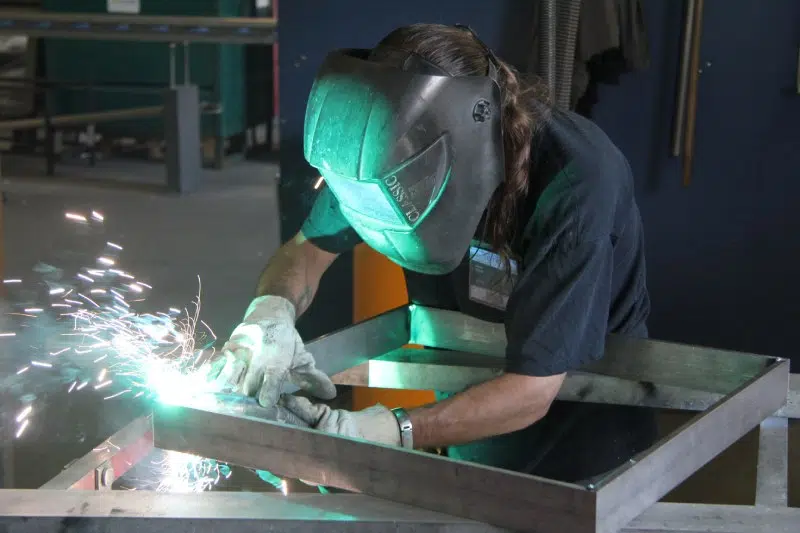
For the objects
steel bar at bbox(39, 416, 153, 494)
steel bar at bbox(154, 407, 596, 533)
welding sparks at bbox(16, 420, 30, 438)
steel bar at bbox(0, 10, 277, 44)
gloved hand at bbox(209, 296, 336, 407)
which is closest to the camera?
steel bar at bbox(154, 407, 596, 533)

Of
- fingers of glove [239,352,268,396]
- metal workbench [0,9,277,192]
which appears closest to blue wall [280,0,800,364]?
fingers of glove [239,352,268,396]

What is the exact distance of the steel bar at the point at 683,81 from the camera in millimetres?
3367

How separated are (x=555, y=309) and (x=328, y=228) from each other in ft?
2.44

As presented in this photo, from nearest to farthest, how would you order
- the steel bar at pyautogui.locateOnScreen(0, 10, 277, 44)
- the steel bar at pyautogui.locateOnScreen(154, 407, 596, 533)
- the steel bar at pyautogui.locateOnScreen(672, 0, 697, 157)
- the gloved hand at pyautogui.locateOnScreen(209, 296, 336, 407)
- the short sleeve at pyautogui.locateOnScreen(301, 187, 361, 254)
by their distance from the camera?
the steel bar at pyautogui.locateOnScreen(154, 407, 596, 533), the gloved hand at pyautogui.locateOnScreen(209, 296, 336, 407), the short sleeve at pyautogui.locateOnScreen(301, 187, 361, 254), the steel bar at pyautogui.locateOnScreen(672, 0, 697, 157), the steel bar at pyautogui.locateOnScreen(0, 10, 277, 44)

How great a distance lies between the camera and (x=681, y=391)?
7.06ft

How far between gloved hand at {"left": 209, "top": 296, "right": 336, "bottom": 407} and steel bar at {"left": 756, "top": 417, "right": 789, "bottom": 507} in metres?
0.81

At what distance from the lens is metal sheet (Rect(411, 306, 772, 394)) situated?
1.99m

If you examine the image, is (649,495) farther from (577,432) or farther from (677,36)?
(677,36)

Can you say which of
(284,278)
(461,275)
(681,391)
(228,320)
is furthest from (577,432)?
(228,320)

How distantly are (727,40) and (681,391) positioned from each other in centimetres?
169

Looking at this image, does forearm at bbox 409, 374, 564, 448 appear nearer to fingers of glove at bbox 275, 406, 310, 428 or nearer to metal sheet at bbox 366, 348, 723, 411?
fingers of glove at bbox 275, 406, 310, 428

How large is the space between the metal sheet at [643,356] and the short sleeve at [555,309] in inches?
14.5

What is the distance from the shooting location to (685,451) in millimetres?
1577

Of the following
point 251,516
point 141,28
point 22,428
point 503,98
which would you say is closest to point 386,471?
point 251,516
